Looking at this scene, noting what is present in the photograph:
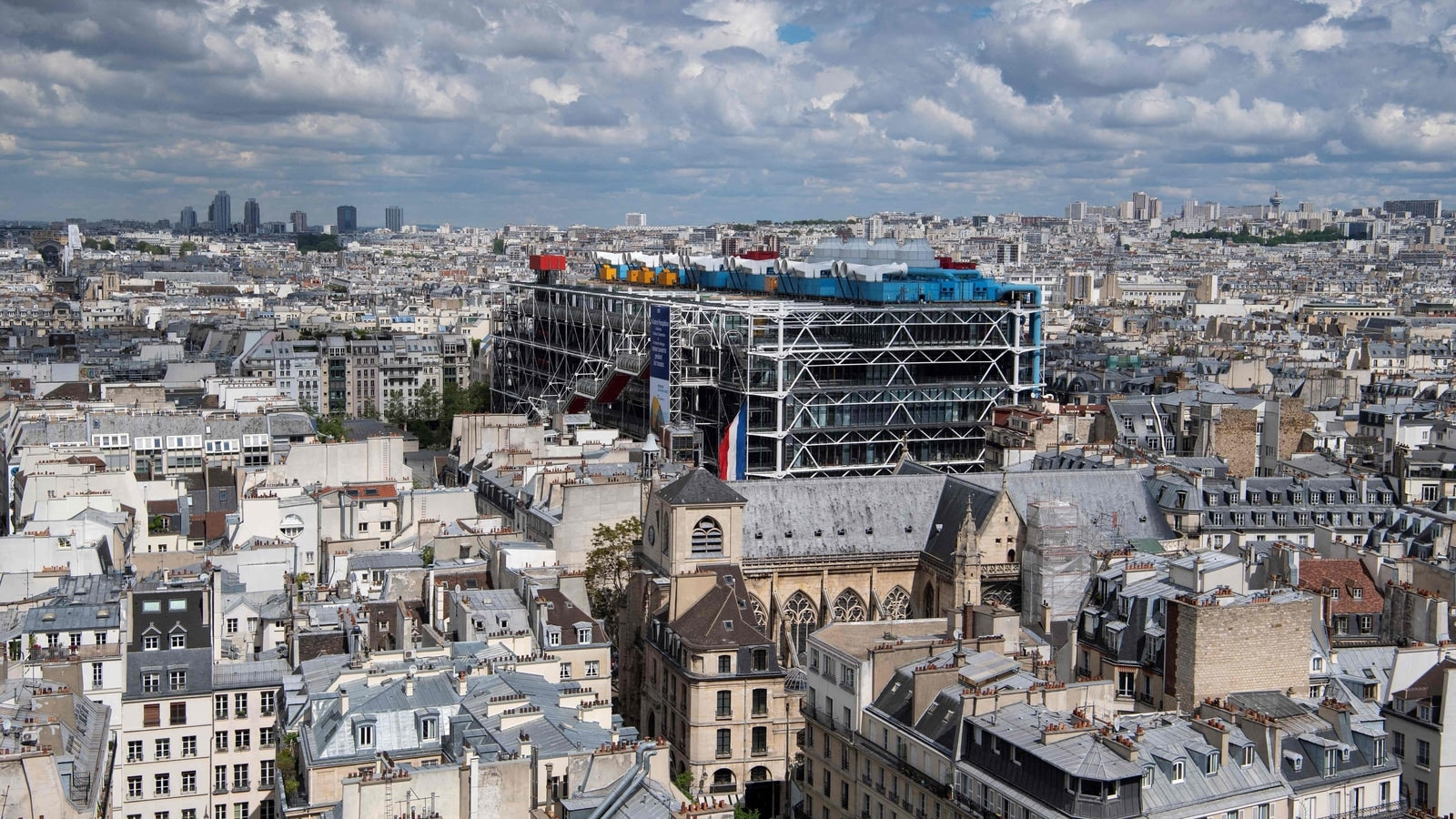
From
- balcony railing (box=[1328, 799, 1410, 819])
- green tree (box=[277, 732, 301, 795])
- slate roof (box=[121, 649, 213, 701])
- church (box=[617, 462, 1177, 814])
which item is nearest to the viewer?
Result: balcony railing (box=[1328, 799, 1410, 819])

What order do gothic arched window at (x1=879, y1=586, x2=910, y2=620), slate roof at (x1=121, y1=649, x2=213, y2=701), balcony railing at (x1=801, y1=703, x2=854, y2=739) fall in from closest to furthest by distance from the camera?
balcony railing at (x1=801, y1=703, x2=854, y2=739) < slate roof at (x1=121, y1=649, x2=213, y2=701) < gothic arched window at (x1=879, y1=586, x2=910, y2=620)

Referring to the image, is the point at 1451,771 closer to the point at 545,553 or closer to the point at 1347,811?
the point at 1347,811

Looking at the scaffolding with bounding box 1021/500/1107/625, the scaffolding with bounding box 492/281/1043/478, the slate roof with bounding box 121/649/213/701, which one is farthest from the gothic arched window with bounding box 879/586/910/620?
the scaffolding with bounding box 492/281/1043/478

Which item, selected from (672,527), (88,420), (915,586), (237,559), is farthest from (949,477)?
(88,420)

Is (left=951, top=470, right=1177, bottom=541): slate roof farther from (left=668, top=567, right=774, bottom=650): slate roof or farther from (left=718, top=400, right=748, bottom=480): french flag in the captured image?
(left=718, top=400, right=748, bottom=480): french flag

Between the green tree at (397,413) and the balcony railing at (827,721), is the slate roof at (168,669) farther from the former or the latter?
the green tree at (397,413)

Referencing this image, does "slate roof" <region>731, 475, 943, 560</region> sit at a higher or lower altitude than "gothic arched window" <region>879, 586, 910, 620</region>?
higher

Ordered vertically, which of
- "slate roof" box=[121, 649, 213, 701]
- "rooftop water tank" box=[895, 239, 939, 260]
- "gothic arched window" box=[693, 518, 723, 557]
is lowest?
"slate roof" box=[121, 649, 213, 701]
